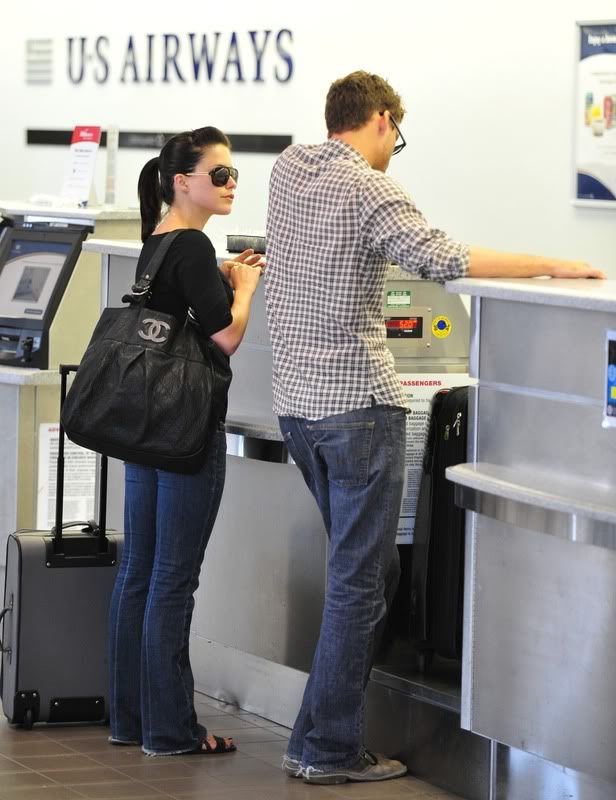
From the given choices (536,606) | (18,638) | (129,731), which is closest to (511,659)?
(536,606)

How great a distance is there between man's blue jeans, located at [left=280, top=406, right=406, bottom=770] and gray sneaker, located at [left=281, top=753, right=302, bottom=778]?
0.19ft

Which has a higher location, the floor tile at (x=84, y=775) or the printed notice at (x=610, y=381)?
the printed notice at (x=610, y=381)

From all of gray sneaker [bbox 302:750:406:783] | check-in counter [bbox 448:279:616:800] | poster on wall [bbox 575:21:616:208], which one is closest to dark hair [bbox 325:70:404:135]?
check-in counter [bbox 448:279:616:800]

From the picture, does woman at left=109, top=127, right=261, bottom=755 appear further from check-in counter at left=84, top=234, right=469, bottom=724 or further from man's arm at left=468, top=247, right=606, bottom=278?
man's arm at left=468, top=247, right=606, bottom=278

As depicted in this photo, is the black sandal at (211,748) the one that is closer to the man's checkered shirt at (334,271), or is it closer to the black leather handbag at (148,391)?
the black leather handbag at (148,391)

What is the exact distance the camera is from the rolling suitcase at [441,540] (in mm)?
3463

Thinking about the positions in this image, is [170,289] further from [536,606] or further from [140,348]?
[536,606]

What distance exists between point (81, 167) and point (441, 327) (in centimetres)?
252

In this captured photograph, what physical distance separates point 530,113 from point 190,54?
3015 mm

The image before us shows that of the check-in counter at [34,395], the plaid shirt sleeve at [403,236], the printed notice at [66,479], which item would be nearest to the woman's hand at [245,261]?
the plaid shirt sleeve at [403,236]

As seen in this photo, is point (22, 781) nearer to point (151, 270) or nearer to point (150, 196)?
point (151, 270)

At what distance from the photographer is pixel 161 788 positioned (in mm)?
3318

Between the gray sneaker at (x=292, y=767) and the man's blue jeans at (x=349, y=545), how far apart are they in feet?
0.19

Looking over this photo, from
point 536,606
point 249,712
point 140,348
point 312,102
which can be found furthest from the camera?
point 312,102
